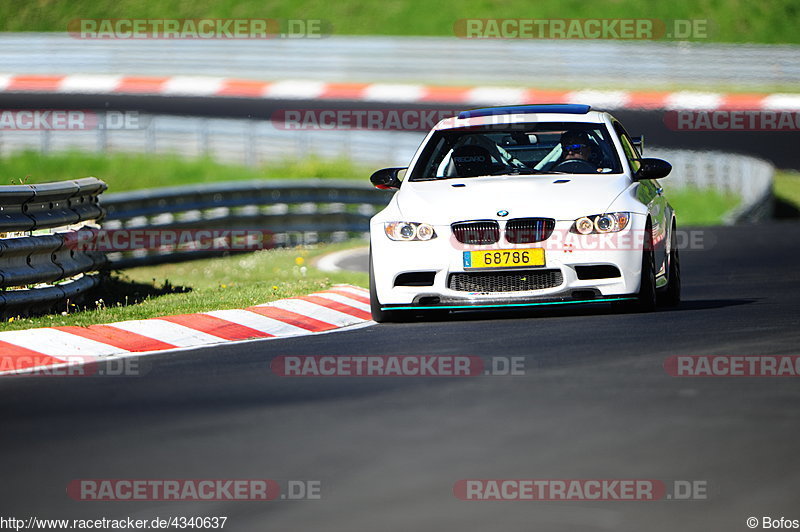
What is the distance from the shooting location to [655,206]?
10.7 meters

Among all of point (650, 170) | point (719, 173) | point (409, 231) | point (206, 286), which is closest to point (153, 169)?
point (719, 173)

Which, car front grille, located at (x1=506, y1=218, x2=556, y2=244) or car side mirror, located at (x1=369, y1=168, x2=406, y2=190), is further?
car side mirror, located at (x1=369, y1=168, x2=406, y2=190)

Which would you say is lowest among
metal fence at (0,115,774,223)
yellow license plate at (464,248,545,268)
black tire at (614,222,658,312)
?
metal fence at (0,115,774,223)

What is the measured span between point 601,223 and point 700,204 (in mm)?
17468

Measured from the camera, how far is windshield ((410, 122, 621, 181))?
1090cm

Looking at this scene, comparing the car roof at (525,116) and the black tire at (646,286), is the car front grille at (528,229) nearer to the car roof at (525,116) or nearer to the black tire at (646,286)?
the black tire at (646,286)

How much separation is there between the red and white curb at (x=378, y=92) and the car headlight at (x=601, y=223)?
21.0 metres

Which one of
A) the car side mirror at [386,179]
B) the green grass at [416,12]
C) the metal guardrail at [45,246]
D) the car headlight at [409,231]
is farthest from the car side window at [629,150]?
the green grass at [416,12]

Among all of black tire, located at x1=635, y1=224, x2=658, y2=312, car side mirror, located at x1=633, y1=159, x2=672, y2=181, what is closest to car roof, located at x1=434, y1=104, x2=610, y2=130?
car side mirror, located at x1=633, y1=159, x2=672, y2=181

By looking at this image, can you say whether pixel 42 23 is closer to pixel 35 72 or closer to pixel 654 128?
pixel 35 72

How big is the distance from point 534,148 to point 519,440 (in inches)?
231

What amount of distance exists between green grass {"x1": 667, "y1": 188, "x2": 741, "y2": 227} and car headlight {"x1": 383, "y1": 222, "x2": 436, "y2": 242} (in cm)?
1665

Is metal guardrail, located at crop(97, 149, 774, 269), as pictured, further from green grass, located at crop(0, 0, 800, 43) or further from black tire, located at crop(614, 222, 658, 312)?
green grass, located at crop(0, 0, 800, 43)

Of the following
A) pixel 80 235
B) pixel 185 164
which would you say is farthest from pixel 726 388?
pixel 185 164
